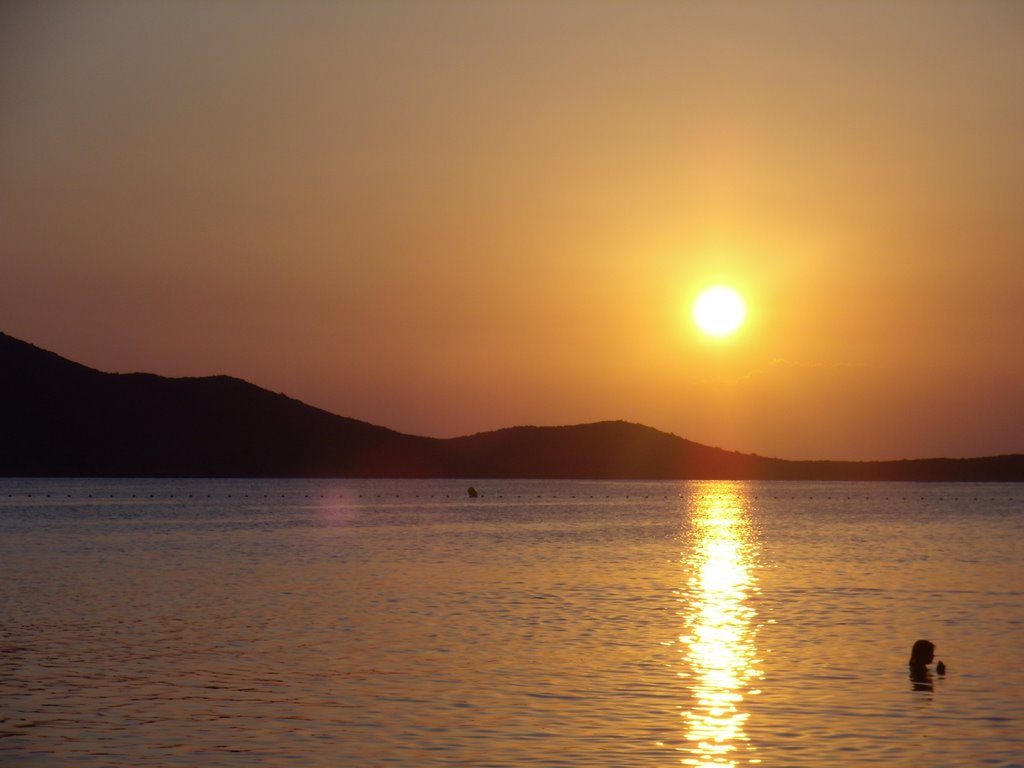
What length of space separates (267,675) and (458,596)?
836 inches

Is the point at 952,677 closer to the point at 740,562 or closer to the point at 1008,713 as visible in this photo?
the point at 1008,713

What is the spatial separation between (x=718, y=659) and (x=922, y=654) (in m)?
5.40

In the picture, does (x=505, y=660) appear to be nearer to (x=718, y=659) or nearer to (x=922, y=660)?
(x=718, y=659)

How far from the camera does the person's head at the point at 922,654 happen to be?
34750 mm

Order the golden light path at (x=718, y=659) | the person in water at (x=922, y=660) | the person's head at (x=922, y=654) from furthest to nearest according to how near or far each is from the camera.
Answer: the person's head at (x=922, y=654) < the person in water at (x=922, y=660) < the golden light path at (x=718, y=659)

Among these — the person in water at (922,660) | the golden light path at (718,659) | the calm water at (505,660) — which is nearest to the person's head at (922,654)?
the person in water at (922,660)

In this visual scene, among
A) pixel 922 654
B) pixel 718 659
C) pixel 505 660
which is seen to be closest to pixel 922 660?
pixel 922 654

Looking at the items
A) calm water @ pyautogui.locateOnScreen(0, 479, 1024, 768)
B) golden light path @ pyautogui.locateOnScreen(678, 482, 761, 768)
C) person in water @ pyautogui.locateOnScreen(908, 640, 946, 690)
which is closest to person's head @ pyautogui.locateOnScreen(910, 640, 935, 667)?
person in water @ pyautogui.locateOnScreen(908, 640, 946, 690)

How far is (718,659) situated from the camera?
120ft

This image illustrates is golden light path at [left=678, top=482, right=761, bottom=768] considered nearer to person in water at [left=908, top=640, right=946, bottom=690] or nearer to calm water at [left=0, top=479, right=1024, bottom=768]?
calm water at [left=0, top=479, right=1024, bottom=768]

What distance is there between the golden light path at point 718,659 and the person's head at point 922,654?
4.13 metres

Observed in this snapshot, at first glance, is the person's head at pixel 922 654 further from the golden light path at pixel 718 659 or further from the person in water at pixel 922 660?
the golden light path at pixel 718 659

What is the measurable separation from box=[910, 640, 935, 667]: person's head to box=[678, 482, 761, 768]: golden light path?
4.13 meters

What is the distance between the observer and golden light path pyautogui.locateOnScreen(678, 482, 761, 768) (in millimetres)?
25500
